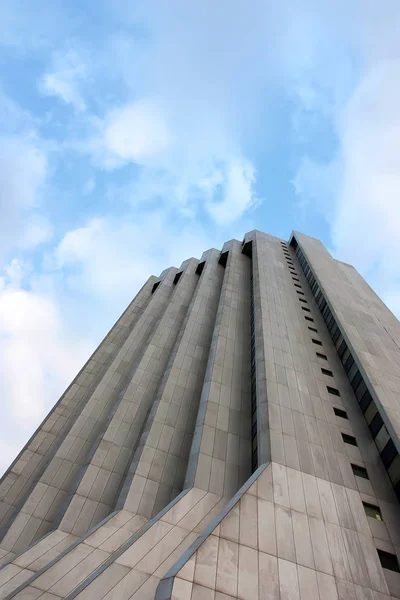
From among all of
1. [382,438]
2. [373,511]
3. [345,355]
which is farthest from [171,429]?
[345,355]

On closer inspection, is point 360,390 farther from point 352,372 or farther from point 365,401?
point 352,372

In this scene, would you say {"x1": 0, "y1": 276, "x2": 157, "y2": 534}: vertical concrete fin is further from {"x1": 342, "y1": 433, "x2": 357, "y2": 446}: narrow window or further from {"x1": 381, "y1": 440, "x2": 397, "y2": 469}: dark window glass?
{"x1": 381, "y1": 440, "x2": 397, "y2": 469}: dark window glass

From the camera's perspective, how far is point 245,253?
→ 57875 millimetres

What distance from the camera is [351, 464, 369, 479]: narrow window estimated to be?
61.6ft

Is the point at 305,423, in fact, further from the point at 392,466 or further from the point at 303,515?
the point at 303,515

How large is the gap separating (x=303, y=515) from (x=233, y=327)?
1976 cm

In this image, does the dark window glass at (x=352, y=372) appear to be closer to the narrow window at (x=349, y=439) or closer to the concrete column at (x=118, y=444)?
the narrow window at (x=349, y=439)

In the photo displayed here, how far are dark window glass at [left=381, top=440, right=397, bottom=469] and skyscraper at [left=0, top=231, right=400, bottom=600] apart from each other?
0.34ft

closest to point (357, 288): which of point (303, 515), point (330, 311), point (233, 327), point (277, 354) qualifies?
point (330, 311)

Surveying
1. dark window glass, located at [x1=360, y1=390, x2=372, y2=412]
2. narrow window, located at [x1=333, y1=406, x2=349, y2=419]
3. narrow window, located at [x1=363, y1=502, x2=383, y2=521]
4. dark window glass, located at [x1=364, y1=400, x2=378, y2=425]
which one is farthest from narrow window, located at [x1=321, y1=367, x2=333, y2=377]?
narrow window, located at [x1=363, y1=502, x2=383, y2=521]

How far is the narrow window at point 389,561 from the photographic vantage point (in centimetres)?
1461

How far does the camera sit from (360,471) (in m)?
19.0

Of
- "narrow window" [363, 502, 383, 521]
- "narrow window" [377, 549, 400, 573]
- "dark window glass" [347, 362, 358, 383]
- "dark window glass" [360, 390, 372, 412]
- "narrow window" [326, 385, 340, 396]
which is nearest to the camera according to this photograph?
"narrow window" [377, 549, 400, 573]

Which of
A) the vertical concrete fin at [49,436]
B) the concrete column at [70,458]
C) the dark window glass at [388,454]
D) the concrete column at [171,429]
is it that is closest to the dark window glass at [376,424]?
the dark window glass at [388,454]
